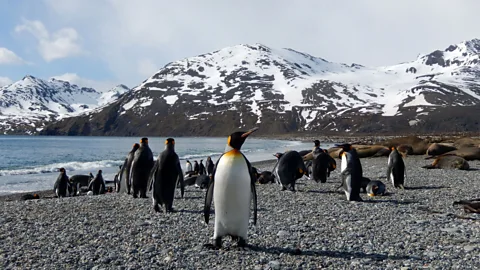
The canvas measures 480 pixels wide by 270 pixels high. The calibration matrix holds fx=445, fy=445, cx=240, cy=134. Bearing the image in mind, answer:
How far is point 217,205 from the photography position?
20.2 ft

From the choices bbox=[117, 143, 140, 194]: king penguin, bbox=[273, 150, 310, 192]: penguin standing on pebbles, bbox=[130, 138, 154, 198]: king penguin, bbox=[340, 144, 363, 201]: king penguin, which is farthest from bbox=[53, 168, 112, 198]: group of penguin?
bbox=[340, 144, 363, 201]: king penguin

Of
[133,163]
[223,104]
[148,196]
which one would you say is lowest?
[148,196]

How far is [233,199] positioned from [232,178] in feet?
0.95

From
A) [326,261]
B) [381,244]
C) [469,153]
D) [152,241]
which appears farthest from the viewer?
[469,153]

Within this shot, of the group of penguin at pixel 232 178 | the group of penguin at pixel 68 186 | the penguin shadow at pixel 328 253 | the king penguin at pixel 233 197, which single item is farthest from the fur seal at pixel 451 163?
the king penguin at pixel 233 197

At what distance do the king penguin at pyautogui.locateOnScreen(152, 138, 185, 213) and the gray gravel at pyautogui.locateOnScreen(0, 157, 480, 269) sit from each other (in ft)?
1.27

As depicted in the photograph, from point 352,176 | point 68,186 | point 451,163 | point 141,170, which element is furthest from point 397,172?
point 68,186

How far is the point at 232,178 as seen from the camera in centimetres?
608

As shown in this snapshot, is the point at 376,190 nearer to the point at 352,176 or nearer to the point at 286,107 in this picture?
the point at 352,176

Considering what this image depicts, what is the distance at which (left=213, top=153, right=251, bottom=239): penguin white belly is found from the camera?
607 cm

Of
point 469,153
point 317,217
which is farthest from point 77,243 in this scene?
point 469,153

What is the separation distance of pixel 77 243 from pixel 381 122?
11636cm

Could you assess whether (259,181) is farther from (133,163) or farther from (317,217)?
(317,217)

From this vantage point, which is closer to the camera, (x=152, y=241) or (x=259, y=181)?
(x=152, y=241)
